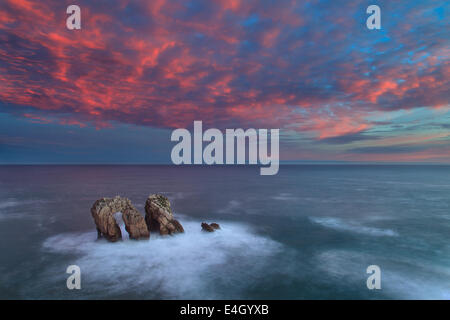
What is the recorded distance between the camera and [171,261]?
13742 mm

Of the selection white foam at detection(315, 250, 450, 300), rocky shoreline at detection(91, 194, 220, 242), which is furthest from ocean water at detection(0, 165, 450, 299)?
rocky shoreline at detection(91, 194, 220, 242)

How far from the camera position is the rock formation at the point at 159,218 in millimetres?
17525

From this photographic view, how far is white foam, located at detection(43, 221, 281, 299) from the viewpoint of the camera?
11.3 metres

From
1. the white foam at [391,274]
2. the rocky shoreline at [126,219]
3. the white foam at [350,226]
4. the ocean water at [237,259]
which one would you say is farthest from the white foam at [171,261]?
the white foam at [350,226]

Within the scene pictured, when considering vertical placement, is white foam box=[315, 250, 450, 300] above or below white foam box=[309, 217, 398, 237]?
below

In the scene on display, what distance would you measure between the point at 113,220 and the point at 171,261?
6.22m

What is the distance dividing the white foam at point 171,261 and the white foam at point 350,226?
8.71 metres

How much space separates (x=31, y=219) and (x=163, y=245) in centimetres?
1888

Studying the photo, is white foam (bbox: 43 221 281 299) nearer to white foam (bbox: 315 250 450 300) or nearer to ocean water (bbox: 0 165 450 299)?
ocean water (bbox: 0 165 450 299)

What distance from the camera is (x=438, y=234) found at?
19594mm

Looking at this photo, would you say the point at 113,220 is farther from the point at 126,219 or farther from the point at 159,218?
the point at 159,218

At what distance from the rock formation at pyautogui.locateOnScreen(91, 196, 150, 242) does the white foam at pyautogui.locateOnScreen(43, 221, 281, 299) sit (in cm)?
62

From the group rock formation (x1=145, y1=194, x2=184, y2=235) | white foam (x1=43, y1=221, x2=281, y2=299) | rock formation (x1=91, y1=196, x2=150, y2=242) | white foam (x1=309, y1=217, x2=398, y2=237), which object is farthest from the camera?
white foam (x1=309, y1=217, x2=398, y2=237)
